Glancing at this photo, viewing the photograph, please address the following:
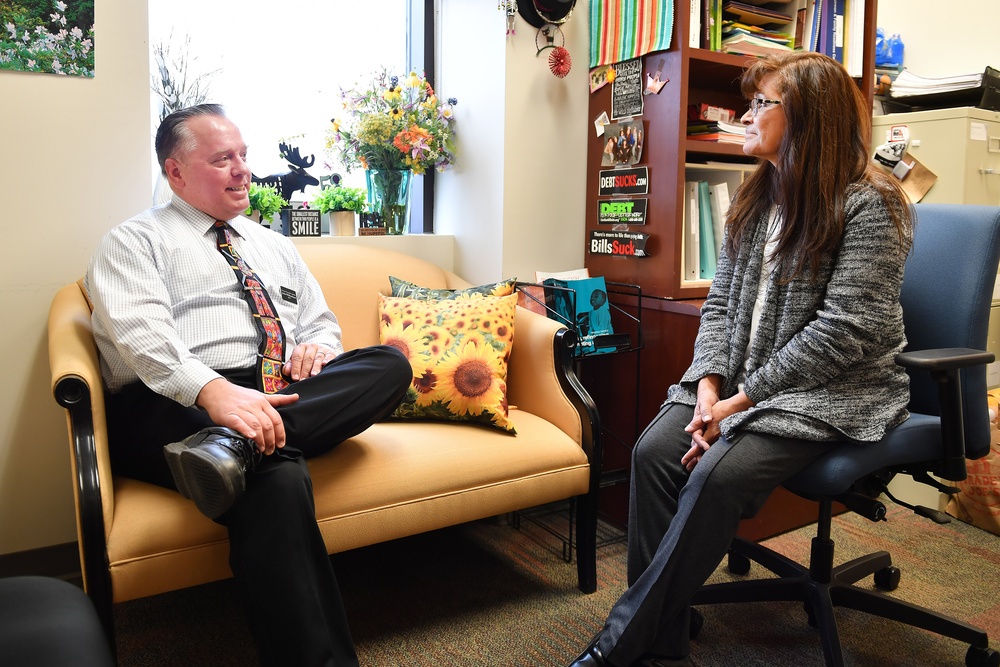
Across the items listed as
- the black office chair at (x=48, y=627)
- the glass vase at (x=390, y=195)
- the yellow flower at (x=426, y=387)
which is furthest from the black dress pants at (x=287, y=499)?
the glass vase at (x=390, y=195)

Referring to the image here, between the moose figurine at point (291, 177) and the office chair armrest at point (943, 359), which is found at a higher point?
the moose figurine at point (291, 177)

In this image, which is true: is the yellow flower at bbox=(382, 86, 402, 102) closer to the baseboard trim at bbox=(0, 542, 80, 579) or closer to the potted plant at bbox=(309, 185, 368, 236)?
the potted plant at bbox=(309, 185, 368, 236)

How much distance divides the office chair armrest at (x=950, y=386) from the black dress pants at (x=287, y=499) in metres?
1.07

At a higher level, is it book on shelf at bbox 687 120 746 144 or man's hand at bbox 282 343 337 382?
book on shelf at bbox 687 120 746 144

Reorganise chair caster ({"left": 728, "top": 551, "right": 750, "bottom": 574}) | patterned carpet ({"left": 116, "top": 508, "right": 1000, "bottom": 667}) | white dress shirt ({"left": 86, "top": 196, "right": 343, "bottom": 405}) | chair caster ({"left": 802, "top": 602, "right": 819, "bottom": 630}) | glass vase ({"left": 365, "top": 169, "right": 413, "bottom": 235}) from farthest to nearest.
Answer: glass vase ({"left": 365, "top": 169, "right": 413, "bottom": 235}) < chair caster ({"left": 728, "top": 551, "right": 750, "bottom": 574}) < chair caster ({"left": 802, "top": 602, "right": 819, "bottom": 630}) < patterned carpet ({"left": 116, "top": 508, "right": 1000, "bottom": 667}) < white dress shirt ({"left": 86, "top": 196, "right": 343, "bottom": 405})

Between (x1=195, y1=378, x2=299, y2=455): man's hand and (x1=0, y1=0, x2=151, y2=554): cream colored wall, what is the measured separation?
75cm

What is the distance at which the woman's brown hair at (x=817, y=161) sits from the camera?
1.57 meters

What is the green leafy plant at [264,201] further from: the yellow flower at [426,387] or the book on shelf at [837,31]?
the book on shelf at [837,31]

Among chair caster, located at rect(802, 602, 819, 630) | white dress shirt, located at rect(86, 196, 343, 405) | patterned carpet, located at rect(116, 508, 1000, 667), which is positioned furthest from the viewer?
chair caster, located at rect(802, 602, 819, 630)

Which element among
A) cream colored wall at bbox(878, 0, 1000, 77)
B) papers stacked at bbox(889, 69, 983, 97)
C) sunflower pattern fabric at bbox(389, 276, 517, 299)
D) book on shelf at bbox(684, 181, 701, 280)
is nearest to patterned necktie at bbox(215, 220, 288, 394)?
sunflower pattern fabric at bbox(389, 276, 517, 299)

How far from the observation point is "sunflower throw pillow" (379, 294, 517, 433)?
6.34ft

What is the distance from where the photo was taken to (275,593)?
1366 millimetres

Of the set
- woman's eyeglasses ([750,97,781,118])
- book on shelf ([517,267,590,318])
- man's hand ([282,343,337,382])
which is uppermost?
woman's eyeglasses ([750,97,781,118])

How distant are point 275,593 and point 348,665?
0.19 meters
